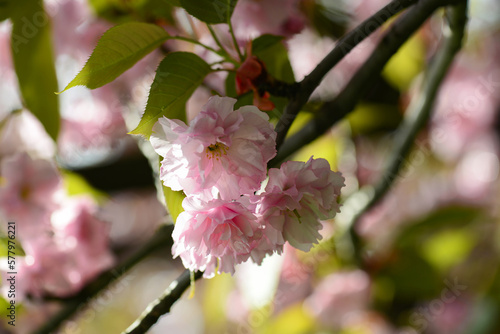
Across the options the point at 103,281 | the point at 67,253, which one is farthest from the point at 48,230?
the point at 103,281

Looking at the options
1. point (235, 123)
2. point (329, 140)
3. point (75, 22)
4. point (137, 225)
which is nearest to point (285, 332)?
point (329, 140)

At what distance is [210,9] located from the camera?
49 cm

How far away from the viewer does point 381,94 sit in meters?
1.51

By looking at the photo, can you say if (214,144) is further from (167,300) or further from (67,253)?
(67,253)

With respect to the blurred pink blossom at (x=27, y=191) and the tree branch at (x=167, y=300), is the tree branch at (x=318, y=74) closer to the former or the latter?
the tree branch at (x=167, y=300)

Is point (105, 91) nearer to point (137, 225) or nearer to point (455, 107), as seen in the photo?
point (455, 107)

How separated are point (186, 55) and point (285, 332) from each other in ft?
3.25

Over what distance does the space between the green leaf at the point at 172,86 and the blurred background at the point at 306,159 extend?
0.07 metres

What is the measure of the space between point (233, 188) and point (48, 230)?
661 millimetres

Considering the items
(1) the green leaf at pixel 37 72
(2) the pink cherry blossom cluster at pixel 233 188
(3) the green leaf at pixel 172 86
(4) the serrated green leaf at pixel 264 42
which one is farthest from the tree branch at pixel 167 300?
(1) the green leaf at pixel 37 72

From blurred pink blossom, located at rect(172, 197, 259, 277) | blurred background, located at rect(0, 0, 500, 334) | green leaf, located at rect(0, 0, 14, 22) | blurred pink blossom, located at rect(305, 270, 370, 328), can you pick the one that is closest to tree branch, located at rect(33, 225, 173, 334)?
blurred background, located at rect(0, 0, 500, 334)

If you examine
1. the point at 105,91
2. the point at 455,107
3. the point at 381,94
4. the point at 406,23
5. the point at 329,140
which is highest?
the point at 406,23

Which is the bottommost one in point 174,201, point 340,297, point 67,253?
point 340,297

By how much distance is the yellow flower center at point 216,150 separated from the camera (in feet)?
1.34
